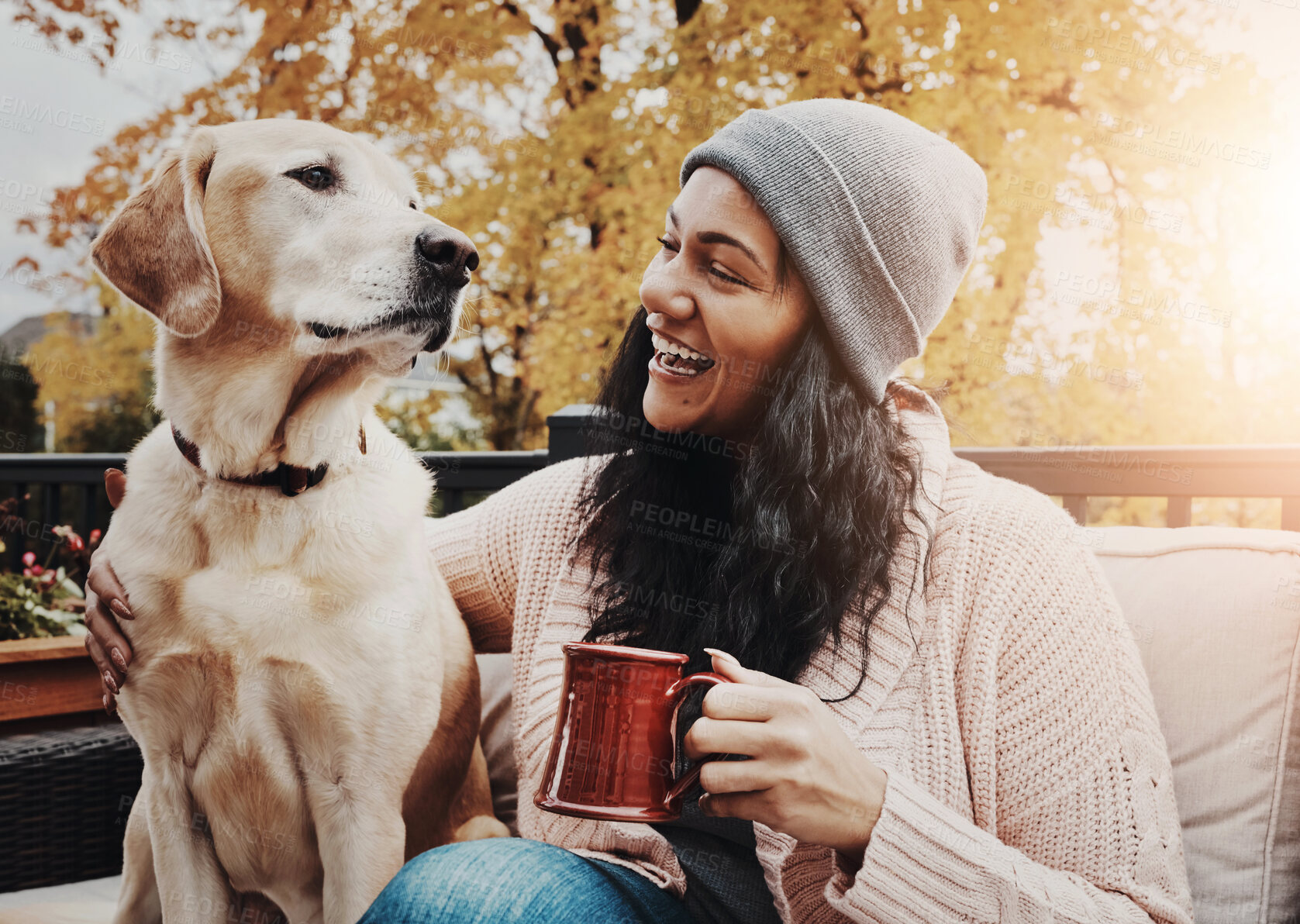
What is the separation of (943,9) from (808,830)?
4044 mm

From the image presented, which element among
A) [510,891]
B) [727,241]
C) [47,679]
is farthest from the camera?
[47,679]

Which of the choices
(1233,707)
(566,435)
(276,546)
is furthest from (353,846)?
(566,435)

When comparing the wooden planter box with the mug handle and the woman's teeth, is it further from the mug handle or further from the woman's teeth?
the mug handle

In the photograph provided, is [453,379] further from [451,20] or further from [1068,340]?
[1068,340]

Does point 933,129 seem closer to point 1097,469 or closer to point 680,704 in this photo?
point 1097,469

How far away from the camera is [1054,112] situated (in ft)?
13.0

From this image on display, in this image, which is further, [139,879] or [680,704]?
[139,879]

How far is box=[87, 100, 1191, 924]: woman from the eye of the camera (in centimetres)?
93

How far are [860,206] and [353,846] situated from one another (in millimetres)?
929

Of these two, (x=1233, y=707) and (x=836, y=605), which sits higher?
(x=836, y=605)

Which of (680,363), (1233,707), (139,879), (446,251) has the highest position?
(446,251)

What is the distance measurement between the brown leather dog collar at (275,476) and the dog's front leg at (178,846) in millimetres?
331

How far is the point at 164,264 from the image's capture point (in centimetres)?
109

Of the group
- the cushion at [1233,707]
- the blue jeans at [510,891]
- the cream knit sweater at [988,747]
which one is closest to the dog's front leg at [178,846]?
the blue jeans at [510,891]
